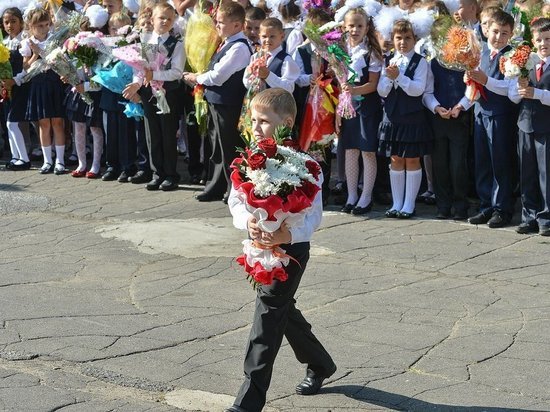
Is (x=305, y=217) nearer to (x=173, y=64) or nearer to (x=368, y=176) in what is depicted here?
(x=368, y=176)

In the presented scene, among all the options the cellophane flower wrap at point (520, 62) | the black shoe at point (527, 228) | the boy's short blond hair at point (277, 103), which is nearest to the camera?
the boy's short blond hair at point (277, 103)

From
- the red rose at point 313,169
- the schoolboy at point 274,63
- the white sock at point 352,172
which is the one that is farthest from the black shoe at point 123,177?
the red rose at point 313,169

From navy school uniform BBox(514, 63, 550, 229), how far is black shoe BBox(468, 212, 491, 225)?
0.37m

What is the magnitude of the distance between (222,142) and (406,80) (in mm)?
2115

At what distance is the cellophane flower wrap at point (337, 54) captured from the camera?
10336 millimetres

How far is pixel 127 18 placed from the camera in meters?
12.3

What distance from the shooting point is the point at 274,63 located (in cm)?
1062

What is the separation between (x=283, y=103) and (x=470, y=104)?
4.84m

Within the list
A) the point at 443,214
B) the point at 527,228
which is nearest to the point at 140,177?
the point at 443,214

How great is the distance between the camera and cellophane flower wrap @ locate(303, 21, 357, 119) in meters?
10.3

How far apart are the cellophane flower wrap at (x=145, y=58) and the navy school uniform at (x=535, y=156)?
154 inches

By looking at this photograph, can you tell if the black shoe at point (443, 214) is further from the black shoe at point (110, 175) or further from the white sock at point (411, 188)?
the black shoe at point (110, 175)

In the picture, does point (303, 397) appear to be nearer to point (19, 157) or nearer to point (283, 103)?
point (283, 103)

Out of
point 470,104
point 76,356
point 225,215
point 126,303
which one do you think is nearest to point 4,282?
point 126,303
